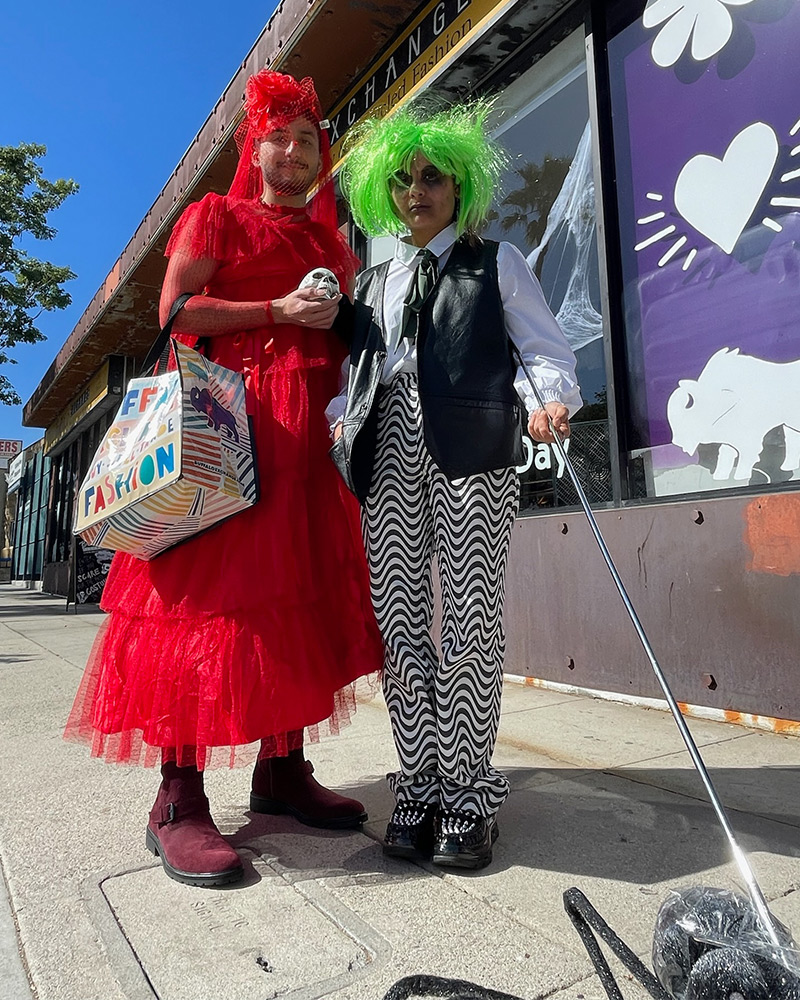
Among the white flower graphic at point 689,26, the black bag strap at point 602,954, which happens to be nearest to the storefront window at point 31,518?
the white flower graphic at point 689,26

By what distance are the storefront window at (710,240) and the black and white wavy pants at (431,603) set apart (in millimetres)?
1774

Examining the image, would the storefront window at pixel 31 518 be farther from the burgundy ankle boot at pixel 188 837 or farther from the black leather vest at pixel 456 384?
the black leather vest at pixel 456 384

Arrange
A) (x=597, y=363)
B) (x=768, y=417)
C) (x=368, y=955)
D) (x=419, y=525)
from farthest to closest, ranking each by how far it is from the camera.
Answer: (x=597, y=363)
(x=768, y=417)
(x=419, y=525)
(x=368, y=955)

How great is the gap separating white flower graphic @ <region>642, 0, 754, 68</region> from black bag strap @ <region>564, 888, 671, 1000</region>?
3.67 meters

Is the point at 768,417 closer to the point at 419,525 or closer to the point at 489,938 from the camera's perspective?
the point at 419,525

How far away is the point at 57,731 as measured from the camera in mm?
3109

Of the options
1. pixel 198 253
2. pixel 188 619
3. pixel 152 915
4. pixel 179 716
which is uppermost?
pixel 198 253

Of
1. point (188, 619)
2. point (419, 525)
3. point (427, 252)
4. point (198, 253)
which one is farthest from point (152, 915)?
point (427, 252)

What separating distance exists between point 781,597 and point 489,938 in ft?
6.62

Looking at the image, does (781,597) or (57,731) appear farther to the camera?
(57,731)

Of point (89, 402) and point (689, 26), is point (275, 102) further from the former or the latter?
point (89, 402)

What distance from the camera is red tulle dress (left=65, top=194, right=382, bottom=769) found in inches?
65.3

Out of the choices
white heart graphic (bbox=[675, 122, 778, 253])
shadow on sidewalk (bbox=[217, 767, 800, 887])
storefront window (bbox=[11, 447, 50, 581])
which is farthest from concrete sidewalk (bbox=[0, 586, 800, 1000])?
storefront window (bbox=[11, 447, 50, 581])

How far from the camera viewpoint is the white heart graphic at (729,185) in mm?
3160
